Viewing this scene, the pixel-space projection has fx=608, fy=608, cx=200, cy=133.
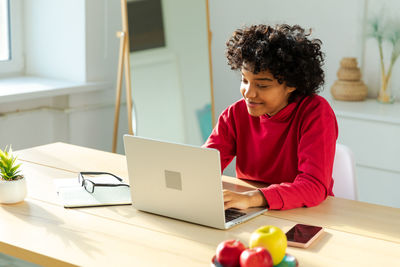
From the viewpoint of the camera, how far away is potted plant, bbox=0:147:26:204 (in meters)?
1.69

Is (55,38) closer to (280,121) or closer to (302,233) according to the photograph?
(280,121)

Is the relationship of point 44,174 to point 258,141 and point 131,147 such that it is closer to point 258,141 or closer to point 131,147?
point 131,147

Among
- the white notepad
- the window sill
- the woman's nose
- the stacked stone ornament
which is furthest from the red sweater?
the stacked stone ornament

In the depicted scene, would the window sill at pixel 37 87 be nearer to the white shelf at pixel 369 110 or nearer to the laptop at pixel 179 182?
the white shelf at pixel 369 110

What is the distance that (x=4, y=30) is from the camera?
334 cm

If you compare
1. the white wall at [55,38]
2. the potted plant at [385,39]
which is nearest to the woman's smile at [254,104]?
the white wall at [55,38]

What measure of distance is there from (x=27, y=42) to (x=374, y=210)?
2.39m

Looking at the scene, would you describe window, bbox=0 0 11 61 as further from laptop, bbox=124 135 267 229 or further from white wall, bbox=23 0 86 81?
laptop, bbox=124 135 267 229

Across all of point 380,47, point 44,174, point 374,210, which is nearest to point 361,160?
point 380,47

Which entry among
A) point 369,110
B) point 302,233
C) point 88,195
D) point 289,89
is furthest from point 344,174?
point 369,110

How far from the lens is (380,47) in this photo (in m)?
3.51

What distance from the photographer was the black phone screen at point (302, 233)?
4.76 feet

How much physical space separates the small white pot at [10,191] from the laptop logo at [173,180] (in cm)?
44

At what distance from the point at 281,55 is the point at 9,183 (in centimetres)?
87
